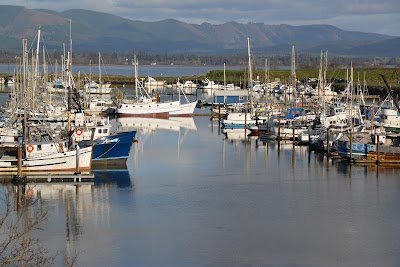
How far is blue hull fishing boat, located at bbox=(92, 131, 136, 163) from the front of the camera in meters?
32.5

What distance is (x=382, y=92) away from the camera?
263 ft

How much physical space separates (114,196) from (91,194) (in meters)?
0.72

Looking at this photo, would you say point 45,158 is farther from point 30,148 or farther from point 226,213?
point 226,213

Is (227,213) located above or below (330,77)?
below

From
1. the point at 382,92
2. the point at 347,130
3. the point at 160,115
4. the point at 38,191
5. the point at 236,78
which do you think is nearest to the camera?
the point at 38,191

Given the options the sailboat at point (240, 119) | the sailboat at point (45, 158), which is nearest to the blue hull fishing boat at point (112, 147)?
the sailboat at point (45, 158)

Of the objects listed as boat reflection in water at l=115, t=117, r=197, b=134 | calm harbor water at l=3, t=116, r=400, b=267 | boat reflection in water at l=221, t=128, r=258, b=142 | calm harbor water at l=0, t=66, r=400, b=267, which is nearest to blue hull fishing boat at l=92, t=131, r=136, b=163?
calm harbor water at l=0, t=66, r=400, b=267

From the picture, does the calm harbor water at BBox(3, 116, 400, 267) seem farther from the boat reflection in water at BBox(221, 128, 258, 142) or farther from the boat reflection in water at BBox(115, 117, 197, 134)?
the boat reflection in water at BBox(115, 117, 197, 134)

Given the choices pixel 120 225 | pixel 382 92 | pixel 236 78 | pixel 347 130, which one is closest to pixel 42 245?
pixel 120 225

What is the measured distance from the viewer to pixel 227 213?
85.6ft

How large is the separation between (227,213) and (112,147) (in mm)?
7937

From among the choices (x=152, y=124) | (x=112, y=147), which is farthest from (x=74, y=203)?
(x=152, y=124)

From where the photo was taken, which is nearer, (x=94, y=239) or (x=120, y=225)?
(x=94, y=239)

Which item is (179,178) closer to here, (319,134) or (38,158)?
(38,158)
